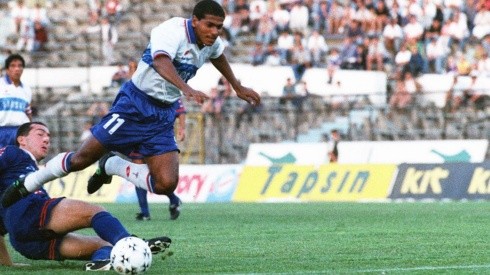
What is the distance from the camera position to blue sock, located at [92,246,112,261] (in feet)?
33.0

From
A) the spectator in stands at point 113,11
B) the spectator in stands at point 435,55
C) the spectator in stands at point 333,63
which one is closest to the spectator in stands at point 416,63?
the spectator in stands at point 435,55

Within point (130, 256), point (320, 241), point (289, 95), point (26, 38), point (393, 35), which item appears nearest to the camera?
point (130, 256)

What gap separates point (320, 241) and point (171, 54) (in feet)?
9.52

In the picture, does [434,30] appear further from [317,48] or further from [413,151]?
[413,151]

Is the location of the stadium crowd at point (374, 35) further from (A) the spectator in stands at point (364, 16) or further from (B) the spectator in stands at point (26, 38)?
(B) the spectator in stands at point (26, 38)

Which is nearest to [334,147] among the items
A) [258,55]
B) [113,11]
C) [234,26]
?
[258,55]

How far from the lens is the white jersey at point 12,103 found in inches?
679

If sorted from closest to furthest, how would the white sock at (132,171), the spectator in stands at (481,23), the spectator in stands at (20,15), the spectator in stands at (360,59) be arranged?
the white sock at (132,171), the spectator in stands at (481,23), the spectator in stands at (360,59), the spectator in stands at (20,15)

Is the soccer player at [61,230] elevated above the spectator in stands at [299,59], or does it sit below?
above

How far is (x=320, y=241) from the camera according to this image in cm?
1336

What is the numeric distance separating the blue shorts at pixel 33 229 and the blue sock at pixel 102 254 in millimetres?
313

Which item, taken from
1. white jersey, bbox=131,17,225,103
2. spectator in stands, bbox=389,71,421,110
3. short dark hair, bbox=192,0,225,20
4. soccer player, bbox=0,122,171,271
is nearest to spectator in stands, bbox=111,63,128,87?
spectator in stands, bbox=389,71,421,110

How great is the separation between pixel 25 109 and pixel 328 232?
4.89 m

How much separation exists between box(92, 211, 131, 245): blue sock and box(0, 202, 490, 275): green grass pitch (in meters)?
0.43
